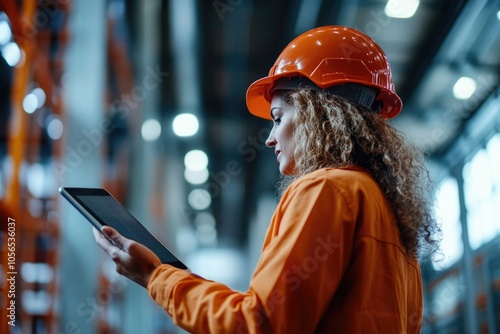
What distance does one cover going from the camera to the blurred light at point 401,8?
8102 mm

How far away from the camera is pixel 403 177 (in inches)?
80.2

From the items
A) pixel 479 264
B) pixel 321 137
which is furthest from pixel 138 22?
pixel 321 137

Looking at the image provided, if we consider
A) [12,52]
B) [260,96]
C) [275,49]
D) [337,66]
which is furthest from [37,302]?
[337,66]

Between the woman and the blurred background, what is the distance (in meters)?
3.18

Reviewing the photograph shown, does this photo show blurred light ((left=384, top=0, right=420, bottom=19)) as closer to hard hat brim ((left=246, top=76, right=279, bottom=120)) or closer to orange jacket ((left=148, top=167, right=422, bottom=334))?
hard hat brim ((left=246, top=76, right=279, bottom=120))

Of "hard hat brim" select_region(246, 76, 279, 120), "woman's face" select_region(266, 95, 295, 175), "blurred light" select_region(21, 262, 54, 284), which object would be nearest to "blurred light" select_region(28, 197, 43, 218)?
"blurred light" select_region(21, 262, 54, 284)

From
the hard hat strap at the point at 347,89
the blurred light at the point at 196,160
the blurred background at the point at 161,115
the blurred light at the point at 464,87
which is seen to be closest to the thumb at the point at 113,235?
the hard hat strap at the point at 347,89

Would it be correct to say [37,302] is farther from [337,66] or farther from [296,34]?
[337,66]

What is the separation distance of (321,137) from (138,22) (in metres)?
7.86

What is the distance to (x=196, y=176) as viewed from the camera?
1717 cm

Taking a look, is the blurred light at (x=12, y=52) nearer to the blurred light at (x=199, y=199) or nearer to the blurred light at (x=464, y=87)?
the blurred light at (x=464, y=87)

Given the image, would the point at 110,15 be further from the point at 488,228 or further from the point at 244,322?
the point at 244,322

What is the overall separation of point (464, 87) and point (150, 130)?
5.60 metres

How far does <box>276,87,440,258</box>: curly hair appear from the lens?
6.51 feet
